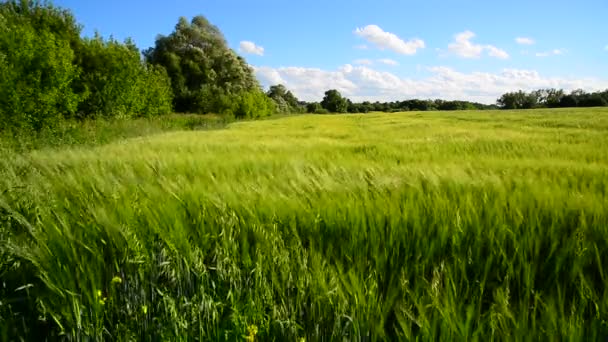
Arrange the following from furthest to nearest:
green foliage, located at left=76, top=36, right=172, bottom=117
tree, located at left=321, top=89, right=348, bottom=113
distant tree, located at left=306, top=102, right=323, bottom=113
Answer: tree, located at left=321, top=89, right=348, bottom=113, distant tree, located at left=306, top=102, right=323, bottom=113, green foliage, located at left=76, top=36, right=172, bottom=117

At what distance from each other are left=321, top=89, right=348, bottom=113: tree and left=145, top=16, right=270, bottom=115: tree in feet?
140

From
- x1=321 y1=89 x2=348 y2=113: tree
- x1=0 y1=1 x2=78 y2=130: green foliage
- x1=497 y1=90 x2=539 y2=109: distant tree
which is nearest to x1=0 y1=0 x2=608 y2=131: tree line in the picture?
x1=0 y1=1 x2=78 y2=130: green foliage

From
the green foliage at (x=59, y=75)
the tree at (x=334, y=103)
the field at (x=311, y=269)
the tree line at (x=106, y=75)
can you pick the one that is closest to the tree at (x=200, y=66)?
the tree line at (x=106, y=75)

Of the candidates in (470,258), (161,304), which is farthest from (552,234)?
(161,304)

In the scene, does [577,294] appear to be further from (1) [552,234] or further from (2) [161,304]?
(2) [161,304]

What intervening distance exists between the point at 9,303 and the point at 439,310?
1.49 m

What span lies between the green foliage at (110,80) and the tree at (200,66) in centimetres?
1825

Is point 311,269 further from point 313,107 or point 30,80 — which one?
point 313,107

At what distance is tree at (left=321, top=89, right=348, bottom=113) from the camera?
9288 centimetres

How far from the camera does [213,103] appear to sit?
42.3 m

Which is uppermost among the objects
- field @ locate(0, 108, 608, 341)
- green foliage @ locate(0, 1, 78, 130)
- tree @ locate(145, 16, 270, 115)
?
tree @ locate(145, 16, 270, 115)

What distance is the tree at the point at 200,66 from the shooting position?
43.3 m

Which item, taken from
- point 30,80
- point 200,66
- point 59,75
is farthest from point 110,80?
point 200,66

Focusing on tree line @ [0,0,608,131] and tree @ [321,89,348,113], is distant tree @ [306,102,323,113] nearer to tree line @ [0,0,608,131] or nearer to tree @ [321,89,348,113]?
tree @ [321,89,348,113]
